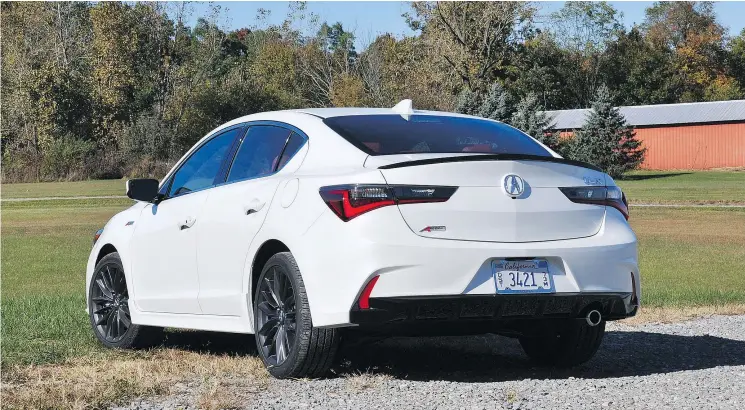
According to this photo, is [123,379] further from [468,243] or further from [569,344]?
[569,344]

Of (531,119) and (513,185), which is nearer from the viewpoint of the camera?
(513,185)

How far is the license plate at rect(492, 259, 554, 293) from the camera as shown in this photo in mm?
6168

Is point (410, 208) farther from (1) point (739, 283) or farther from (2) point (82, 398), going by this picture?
(1) point (739, 283)

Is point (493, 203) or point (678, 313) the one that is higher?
point (493, 203)

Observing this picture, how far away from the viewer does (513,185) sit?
248 inches

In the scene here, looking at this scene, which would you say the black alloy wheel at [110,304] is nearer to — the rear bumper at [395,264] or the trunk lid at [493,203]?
the rear bumper at [395,264]

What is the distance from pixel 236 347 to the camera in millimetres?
8625

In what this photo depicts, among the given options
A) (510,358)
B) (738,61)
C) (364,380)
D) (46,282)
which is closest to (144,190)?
(364,380)

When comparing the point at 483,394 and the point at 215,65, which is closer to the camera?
the point at 483,394

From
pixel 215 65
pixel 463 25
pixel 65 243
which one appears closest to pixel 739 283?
pixel 65 243

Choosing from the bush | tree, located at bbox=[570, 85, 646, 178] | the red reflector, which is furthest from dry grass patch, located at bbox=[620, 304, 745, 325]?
the bush

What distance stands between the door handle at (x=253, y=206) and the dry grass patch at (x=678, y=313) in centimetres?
451

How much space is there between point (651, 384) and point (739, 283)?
Result: 9403 millimetres

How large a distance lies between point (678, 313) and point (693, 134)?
73376 millimetres
